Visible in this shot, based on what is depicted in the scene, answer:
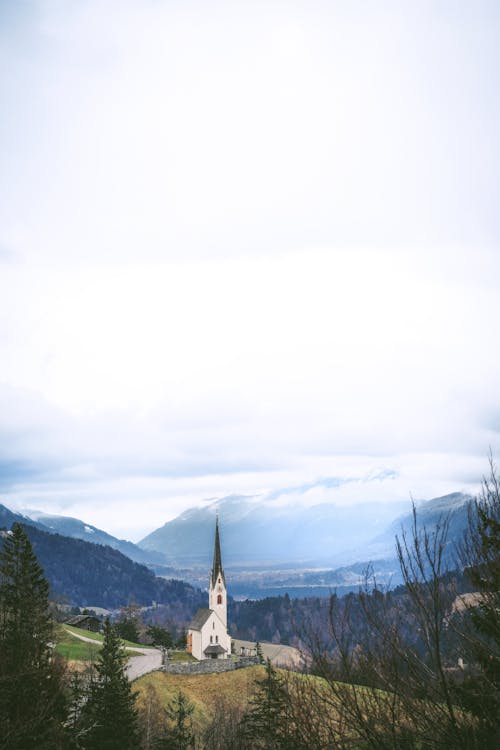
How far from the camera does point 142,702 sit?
47031 mm

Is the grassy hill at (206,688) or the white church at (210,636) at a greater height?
the white church at (210,636)

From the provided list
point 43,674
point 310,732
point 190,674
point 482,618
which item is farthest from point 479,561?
point 190,674

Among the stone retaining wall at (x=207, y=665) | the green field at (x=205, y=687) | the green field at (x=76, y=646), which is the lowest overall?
the green field at (x=205, y=687)

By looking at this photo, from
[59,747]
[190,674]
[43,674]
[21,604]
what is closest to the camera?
[59,747]

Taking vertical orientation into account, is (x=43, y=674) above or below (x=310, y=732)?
below

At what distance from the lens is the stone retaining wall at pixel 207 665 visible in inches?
2305

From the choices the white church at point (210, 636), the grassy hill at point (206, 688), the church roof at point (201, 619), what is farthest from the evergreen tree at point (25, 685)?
the church roof at point (201, 619)

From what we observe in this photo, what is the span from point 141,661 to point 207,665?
8300 mm

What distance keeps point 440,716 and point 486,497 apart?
5.88 meters

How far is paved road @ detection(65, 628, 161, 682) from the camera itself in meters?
55.5

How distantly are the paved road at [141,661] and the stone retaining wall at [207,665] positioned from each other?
181 cm

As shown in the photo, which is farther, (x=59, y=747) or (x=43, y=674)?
(x=43, y=674)

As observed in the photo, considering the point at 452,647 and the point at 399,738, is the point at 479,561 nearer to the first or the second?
the point at 452,647

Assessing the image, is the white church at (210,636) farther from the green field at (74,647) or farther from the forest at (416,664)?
the forest at (416,664)
